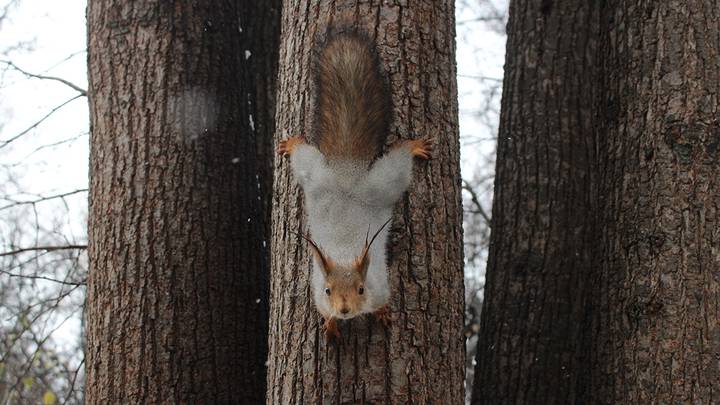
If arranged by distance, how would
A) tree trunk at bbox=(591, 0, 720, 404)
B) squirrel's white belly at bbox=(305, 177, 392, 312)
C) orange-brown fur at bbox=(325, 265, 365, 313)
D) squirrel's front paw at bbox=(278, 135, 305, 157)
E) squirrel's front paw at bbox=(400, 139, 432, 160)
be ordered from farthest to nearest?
tree trunk at bbox=(591, 0, 720, 404), squirrel's front paw at bbox=(278, 135, 305, 157), squirrel's front paw at bbox=(400, 139, 432, 160), squirrel's white belly at bbox=(305, 177, 392, 312), orange-brown fur at bbox=(325, 265, 365, 313)

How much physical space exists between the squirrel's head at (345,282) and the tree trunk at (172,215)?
1429 millimetres

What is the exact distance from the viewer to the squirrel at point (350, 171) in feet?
7.61

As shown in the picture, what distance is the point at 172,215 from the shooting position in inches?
140

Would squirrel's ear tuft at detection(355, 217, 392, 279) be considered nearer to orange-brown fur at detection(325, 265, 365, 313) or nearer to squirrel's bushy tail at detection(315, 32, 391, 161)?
orange-brown fur at detection(325, 265, 365, 313)

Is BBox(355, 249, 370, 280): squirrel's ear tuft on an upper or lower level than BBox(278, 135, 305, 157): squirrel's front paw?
lower

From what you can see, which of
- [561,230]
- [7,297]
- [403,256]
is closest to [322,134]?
[403,256]

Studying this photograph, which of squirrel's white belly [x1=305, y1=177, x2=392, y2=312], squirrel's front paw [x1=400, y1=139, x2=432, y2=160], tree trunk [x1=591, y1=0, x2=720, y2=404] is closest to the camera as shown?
squirrel's white belly [x1=305, y1=177, x2=392, y2=312]

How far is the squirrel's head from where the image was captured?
2.23 metres

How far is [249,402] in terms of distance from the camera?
3.62 meters

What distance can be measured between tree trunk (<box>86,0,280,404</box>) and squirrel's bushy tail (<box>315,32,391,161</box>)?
134 cm

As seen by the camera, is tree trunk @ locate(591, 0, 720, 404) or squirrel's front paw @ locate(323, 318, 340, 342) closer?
squirrel's front paw @ locate(323, 318, 340, 342)

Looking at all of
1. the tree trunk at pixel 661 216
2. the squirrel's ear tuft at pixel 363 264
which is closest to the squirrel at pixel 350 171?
the squirrel's ear tuft at pixel 363 264

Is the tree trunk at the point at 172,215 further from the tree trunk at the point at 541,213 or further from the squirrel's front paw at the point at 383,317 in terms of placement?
the squirrel's front paw at the point at 383,317

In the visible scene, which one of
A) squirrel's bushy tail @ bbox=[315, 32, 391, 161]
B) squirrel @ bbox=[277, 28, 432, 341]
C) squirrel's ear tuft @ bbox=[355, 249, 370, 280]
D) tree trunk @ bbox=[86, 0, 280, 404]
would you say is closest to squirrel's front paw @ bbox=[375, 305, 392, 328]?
squirrel @ bbox=[277, 28, 432, 341]
